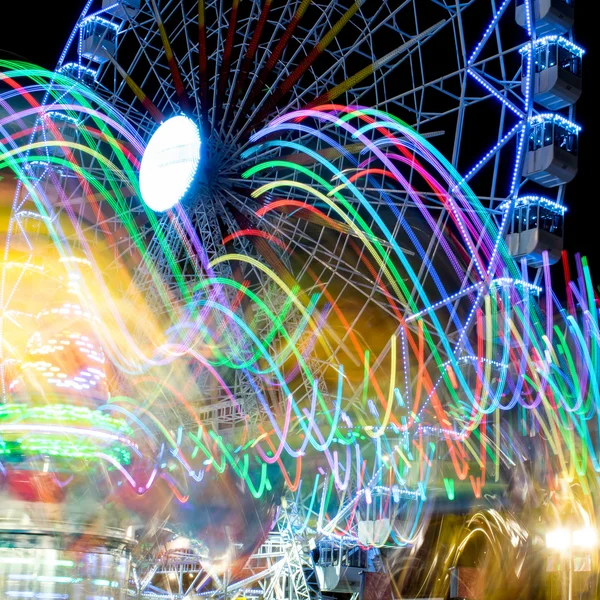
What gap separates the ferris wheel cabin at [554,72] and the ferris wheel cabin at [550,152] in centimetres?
38

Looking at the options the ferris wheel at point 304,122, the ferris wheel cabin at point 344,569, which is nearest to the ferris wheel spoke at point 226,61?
the ferris wheel at point 304,122

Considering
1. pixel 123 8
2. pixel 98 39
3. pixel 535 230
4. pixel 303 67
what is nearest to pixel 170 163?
pixel 303 67

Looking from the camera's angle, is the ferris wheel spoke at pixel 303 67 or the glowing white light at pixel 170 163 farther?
the glowing white light at pixel 170 163

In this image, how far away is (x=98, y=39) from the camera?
25.8m

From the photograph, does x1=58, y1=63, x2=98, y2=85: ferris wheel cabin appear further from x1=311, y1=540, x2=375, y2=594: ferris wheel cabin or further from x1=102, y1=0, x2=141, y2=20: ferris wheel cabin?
x1=311, y1=540, x2=375, y2=594: ferris wheel cabin

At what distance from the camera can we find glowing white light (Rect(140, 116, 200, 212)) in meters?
20.6

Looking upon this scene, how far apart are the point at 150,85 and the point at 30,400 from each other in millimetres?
18064

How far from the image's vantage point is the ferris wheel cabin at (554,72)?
17766 millimetres

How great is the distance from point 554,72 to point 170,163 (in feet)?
28.8

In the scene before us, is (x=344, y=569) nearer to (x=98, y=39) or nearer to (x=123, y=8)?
(x=98, y=39)

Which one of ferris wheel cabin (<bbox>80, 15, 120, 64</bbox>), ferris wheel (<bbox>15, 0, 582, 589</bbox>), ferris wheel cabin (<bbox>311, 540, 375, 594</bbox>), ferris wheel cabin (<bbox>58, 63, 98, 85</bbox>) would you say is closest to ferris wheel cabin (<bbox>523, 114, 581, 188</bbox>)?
ferris wheel (<bbox>15, 0, 582, 589</bbox>)

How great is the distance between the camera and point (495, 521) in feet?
72.3

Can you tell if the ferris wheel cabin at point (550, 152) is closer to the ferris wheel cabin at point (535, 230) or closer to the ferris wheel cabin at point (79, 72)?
the ferris wheel cabin at point (535, 230)

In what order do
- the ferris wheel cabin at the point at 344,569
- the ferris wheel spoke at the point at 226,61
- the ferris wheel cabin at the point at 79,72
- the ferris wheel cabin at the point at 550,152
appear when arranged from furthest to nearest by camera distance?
the ferris wheel cabin at the point at 344,569, the ferris wheel cabin at the point at 79,72, the ferris wheel spoke at the point at 226,61, the ferris wheel cabin at the point at 550,152
